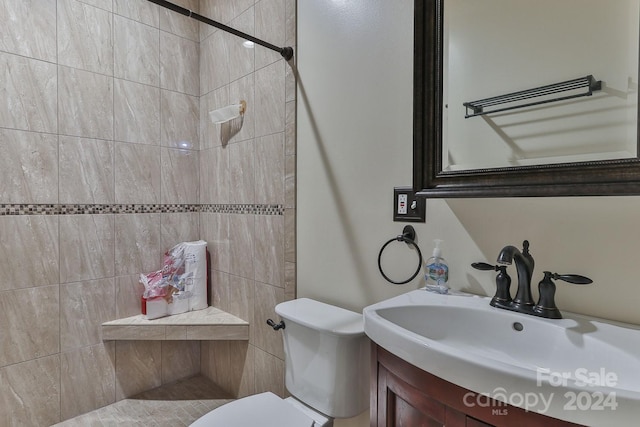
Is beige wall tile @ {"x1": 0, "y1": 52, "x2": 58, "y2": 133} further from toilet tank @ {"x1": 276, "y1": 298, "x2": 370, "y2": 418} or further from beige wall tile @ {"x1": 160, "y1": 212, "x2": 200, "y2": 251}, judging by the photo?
toilet tank @ {"x1": 276, "y1": 298, "x2": 370, "y2": 418}

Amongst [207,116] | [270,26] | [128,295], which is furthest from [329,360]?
[207,116]

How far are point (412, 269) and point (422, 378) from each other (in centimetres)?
54

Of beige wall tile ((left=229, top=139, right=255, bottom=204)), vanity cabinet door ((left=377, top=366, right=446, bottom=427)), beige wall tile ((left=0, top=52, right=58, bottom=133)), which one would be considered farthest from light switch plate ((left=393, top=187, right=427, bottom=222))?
beige wall tile ((left=0, top=52, right=58, bottom=133))

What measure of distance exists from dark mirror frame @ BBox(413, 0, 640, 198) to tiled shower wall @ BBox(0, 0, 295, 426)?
2.54 ft

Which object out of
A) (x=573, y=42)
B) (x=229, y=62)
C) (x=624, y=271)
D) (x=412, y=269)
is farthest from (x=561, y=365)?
(x=229, y=62)

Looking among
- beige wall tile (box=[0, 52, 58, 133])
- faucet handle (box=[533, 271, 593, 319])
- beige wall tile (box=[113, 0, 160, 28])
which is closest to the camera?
faucet handle (box=[533, 271, 593, 319])

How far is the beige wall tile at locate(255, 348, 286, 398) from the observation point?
5.96 feet

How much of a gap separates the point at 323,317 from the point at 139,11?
2.15m

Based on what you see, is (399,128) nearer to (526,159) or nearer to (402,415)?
Result: (526,159)

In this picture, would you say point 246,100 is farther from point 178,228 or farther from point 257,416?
point 257,416

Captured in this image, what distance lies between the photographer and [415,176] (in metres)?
1.13

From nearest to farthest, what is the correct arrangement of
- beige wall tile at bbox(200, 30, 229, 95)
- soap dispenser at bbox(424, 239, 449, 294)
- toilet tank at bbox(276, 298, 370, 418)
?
soap dispenser at bbox(424, 239, 449, 294) → toilet tank at bbox(276, 298, 370, 418) → beige wall tile at bbox(200, 30, 229, 95)

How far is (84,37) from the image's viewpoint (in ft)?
6.29

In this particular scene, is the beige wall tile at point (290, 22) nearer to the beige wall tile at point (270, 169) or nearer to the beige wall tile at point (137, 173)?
the beige wall tile at point (270, 169)
